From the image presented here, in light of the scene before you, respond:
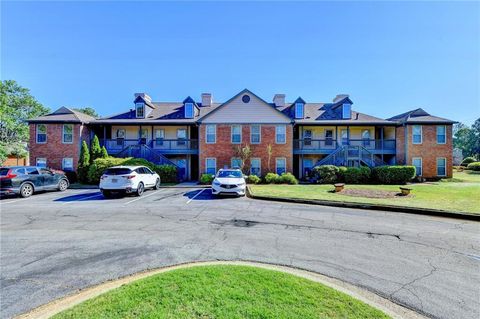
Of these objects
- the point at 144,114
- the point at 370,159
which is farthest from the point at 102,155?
the point at 370,159

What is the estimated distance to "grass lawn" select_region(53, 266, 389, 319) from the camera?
2.94 m

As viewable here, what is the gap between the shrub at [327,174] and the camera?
19781 millimetres

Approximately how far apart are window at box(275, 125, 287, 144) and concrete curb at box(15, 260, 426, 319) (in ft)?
61.1

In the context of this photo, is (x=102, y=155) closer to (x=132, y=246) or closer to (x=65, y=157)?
(x=65, y=157)

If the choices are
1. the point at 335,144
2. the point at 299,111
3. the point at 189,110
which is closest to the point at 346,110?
the point at 335,144

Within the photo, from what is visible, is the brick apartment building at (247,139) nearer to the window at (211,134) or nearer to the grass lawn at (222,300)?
the window at (211,134)

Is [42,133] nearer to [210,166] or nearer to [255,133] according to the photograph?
[210,166]

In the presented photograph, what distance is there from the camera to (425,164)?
22.6m

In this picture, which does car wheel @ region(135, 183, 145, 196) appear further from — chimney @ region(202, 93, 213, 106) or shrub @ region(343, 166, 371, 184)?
chimney @ region(202, 93, 213, 106)

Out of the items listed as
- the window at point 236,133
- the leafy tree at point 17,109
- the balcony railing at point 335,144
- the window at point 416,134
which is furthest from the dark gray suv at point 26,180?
the leafy tree at point 17,109

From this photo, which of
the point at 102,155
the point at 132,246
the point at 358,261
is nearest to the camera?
the point at 358,261

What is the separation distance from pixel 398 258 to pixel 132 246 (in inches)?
242

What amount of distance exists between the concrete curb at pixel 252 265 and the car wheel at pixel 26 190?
45.3 feet

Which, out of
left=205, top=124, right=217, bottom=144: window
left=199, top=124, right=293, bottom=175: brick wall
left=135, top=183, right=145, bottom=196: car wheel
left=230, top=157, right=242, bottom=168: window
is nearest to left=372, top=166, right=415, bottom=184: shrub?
left=199, top=124, right=293, bottom=175: brick wall
